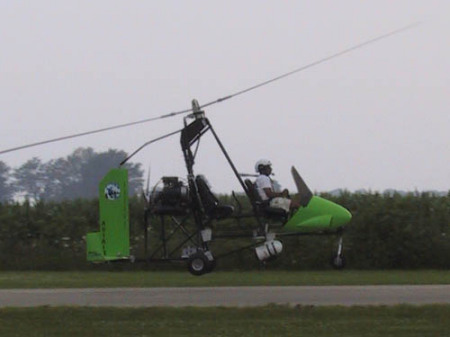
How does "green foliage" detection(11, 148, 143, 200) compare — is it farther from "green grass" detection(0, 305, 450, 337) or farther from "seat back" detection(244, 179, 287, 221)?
"green grass" detection(0, 305, 450, 337)

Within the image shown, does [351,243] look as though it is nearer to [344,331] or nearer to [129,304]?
[129,304]

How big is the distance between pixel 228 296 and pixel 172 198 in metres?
2.86

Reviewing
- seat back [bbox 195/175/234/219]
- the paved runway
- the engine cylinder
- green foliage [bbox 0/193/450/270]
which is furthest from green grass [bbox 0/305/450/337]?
green foliage [bbox 0/193/450/270]

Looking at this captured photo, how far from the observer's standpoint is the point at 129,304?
46.2ft

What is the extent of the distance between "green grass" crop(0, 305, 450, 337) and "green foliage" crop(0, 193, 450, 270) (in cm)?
1138

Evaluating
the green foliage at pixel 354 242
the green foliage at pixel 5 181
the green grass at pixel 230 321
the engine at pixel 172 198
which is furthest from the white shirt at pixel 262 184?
the green foliage at pixel 5 181

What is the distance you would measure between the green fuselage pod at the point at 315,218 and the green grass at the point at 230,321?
5.07 m

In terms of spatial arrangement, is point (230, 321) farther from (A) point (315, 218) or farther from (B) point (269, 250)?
(A) point (315, 218)

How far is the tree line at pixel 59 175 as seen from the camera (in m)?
36.4

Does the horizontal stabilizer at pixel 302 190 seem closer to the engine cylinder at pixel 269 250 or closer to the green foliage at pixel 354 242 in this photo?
the engine cylinder at pixel 269 250

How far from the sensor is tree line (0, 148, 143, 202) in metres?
36.4

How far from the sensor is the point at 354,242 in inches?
1007

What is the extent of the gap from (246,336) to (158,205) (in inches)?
271

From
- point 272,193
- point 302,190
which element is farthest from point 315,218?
point 272,193
